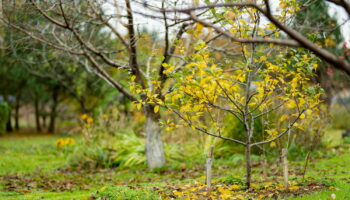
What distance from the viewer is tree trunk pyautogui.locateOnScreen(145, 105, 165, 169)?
6.93m

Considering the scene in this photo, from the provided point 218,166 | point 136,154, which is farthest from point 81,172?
point 218,166

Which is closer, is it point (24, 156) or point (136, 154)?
point (136, 154)

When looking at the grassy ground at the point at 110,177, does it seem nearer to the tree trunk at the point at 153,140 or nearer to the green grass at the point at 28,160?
the green grass at the point at 28,160

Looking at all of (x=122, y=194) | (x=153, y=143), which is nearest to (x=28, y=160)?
(x=153, y=143)

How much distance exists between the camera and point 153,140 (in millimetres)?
6992

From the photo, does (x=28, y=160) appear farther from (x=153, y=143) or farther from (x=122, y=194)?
(x=122, y=194)

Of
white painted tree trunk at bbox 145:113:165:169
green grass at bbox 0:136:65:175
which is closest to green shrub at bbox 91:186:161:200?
white painted tree trunk at bbox 145:113:165:169

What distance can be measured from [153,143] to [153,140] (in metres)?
0.07

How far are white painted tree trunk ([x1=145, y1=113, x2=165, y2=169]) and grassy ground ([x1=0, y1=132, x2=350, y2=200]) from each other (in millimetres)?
236

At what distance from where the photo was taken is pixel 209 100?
3.61 metres

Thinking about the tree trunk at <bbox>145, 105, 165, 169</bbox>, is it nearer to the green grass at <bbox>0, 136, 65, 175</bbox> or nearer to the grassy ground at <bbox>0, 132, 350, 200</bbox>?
the grassy ground at <bbox>0, 132, 350, 200</bbox>

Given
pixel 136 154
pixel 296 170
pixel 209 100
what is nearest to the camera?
pixel 209 100

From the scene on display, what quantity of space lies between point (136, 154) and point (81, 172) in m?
1.34

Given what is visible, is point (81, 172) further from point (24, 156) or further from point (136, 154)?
point (24, 156)
